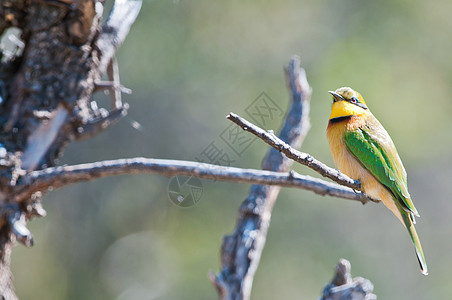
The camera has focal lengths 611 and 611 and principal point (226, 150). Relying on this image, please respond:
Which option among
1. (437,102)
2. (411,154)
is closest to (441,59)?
(437,102)

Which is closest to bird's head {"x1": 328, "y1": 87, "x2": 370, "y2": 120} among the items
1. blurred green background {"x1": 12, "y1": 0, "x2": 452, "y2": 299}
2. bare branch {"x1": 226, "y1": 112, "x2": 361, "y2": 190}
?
bare branch {"x1": 226, "y1": 112, "x2": 361, "y2": 190}

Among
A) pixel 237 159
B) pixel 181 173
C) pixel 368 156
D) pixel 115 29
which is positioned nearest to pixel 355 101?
pixel 368 156

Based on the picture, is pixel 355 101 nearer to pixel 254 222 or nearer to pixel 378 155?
pixel 378 155

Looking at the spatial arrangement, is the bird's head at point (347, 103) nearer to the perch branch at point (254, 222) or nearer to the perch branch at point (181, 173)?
the perch branch at point (181, 173)

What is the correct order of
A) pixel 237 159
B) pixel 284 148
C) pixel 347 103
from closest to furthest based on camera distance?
pixel 284 148
pixel 347 103
pixel 237 159

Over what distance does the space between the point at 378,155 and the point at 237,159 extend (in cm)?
450

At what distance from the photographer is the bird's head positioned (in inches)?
101

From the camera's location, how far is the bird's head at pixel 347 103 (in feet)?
8.42

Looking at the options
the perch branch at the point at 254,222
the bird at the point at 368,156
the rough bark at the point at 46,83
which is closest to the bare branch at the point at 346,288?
the bird at the point at 368,156

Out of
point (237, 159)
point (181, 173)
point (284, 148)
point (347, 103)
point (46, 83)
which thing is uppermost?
point (347, 103)

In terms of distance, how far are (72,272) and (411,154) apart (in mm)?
4780

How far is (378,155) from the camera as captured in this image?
8.87 feet

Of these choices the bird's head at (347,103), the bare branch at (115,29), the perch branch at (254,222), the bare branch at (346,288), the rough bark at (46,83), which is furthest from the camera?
the bare branch at (115,29)

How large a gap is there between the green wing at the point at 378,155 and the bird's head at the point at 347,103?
94mm
